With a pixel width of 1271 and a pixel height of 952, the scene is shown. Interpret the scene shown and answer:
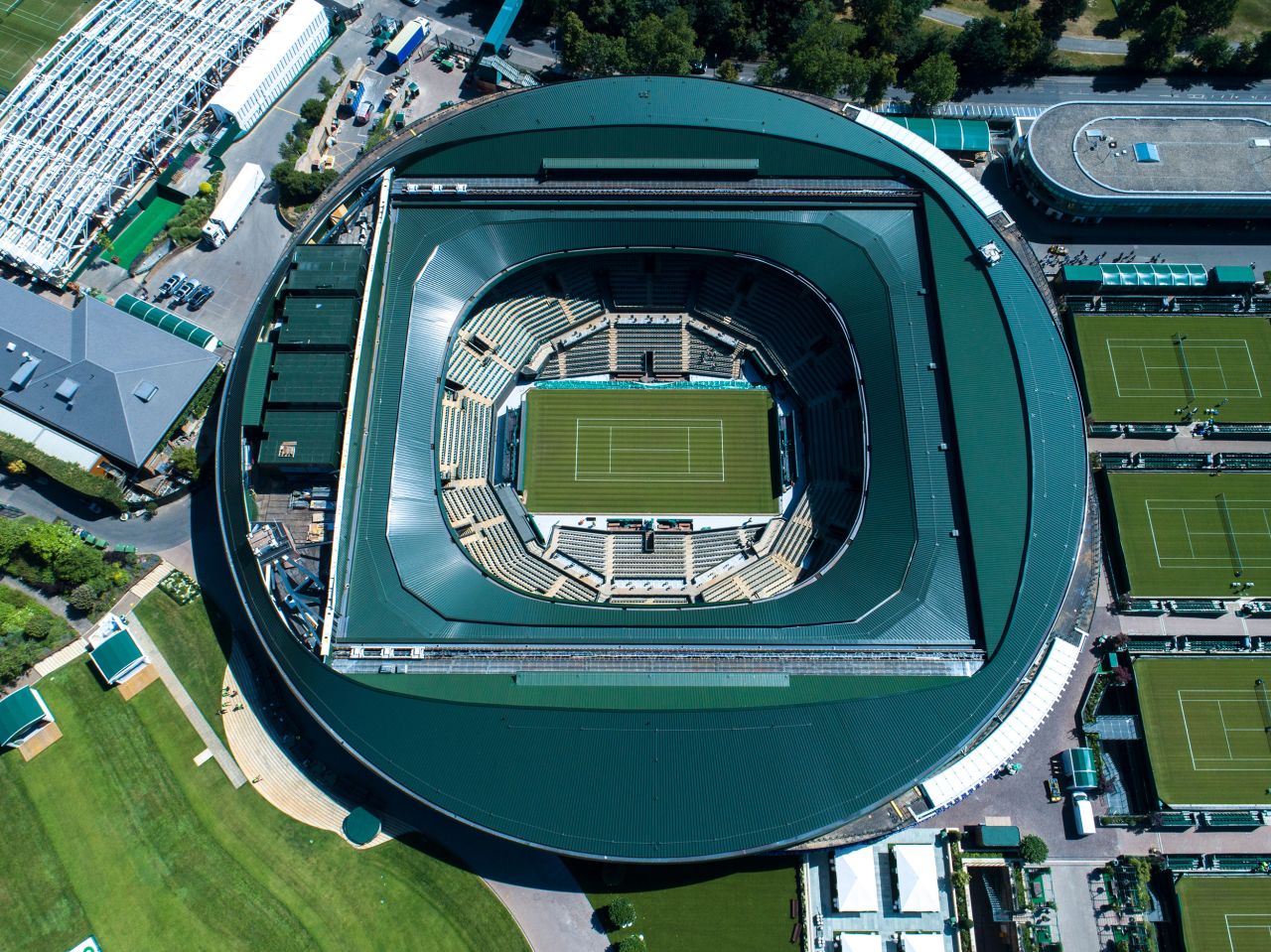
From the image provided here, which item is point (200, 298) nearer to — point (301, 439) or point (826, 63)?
point (301, 439)

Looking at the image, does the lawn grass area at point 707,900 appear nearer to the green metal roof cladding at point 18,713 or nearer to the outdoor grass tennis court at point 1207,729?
the outdoor grass tennis court at point 1207,729

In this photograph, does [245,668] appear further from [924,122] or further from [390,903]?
[924,122]

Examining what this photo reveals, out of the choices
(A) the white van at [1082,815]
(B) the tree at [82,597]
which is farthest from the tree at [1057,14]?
(B) the tree at [82,597]

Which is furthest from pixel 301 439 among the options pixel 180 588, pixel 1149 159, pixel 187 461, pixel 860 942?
pixel 1149 159

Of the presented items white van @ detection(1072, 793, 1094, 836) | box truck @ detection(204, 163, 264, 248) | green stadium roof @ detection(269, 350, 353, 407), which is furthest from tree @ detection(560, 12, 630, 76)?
white van @ detection(1072, 793, 1094, 836)

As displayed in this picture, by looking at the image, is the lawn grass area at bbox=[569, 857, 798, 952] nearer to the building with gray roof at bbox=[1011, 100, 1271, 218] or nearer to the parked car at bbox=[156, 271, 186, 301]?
the parked car at bbox=[156, 271, 186, 301]
